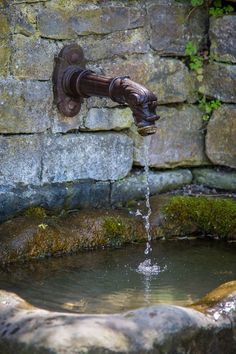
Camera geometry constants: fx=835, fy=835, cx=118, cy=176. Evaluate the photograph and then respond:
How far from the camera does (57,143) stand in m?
5.03

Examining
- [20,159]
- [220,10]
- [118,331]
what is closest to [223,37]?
[220,10]

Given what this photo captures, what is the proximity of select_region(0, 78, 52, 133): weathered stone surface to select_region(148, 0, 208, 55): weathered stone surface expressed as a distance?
860 mm

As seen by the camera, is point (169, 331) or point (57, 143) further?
point (57, 143)

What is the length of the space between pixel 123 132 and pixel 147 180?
43cm

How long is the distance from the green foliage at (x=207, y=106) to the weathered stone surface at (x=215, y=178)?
365mm

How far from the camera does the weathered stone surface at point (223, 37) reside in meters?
5.33

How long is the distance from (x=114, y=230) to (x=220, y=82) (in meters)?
1.23

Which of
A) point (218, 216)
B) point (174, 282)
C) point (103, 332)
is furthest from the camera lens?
point (218, 216)

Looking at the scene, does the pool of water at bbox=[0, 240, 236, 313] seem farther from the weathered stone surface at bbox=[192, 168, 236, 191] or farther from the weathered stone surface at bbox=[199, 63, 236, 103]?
the weathered stone surface at bbox=[199, 63, 236, 103]

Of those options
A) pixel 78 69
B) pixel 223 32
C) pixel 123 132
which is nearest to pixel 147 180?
pixel 123 132

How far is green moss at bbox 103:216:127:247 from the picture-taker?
5044mm

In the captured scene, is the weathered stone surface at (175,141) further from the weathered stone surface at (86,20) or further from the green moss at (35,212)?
the green moss at (35,212)

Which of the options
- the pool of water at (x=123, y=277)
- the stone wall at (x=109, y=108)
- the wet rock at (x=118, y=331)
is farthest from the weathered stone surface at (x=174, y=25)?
the wet rock at (x=118, y=331)

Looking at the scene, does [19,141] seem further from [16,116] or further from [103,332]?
[103,332]
